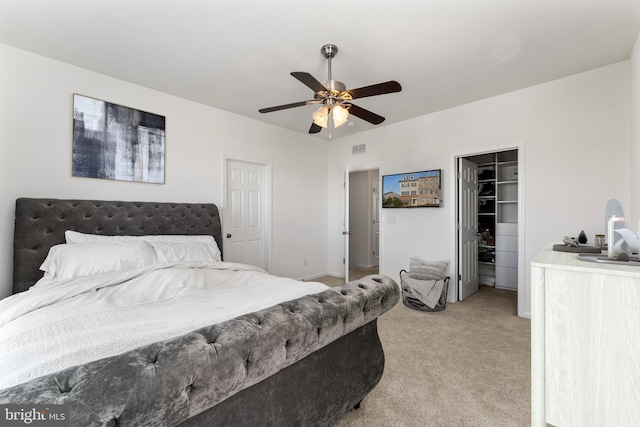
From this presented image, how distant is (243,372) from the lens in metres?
1.00

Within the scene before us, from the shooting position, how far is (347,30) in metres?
2.22

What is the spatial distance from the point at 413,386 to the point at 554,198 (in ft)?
8.59

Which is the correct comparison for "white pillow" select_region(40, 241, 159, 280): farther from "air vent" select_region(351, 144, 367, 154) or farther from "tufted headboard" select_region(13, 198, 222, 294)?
"air vent" select_region(351, 144, 367, 154)

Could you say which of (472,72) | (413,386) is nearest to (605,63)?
(472,72)

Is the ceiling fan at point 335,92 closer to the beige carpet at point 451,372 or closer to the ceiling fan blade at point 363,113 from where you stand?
the ceiling fan blade at point 363,113

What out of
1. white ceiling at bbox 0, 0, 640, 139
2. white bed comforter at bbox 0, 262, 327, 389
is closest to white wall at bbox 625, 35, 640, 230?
white ceiling at bbox 0, 0, 640, 139

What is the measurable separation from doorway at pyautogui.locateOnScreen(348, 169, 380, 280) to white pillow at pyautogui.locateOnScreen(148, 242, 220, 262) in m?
3.93

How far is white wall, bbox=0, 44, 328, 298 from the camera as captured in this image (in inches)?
97.7

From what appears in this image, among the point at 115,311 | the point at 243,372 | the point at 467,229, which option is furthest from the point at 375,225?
the point at 243,372

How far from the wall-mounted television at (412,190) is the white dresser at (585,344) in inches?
116

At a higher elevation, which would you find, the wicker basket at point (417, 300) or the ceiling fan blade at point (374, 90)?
the ceiling fan blade at point (374, 90)

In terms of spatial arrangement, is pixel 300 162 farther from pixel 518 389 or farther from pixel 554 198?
pixel 518 389

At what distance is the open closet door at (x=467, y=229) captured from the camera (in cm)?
399

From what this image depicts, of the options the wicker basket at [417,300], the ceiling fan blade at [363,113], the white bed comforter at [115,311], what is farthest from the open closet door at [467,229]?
the white bed comforter at [115,311]
